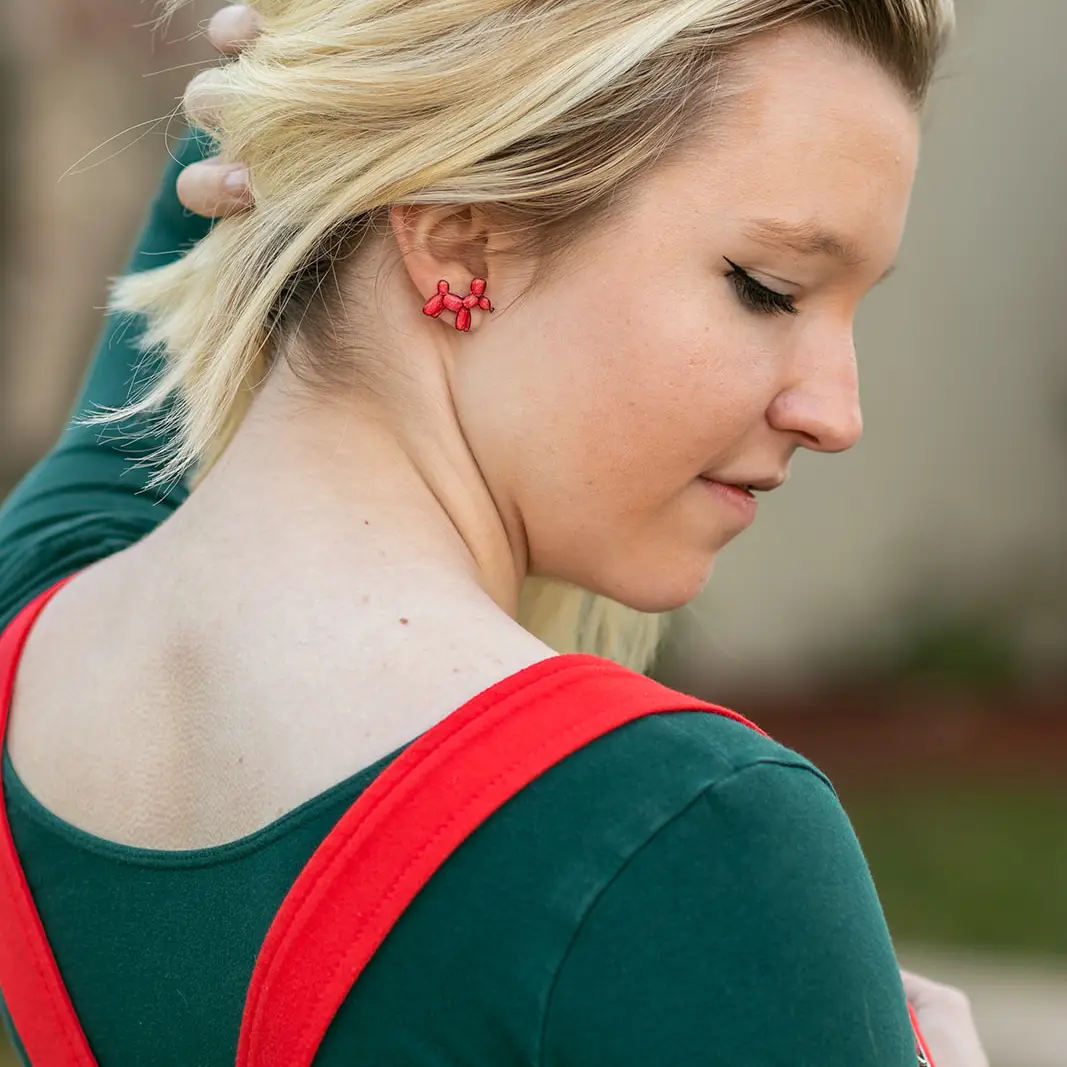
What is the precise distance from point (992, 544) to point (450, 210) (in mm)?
5579

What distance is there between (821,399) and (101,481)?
84 cm

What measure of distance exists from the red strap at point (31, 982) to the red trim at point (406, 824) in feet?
0.89

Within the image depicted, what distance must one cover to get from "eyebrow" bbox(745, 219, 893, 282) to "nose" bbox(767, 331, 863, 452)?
95mm

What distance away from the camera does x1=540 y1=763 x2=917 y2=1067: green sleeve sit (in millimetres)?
907

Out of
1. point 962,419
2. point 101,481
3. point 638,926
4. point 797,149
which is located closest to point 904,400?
point 962,419

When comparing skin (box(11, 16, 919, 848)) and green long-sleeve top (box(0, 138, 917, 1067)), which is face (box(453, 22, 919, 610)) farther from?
green long-sleeve top (box(0, 138, 917, 1067))

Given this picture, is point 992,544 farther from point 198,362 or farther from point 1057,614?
point 198,362

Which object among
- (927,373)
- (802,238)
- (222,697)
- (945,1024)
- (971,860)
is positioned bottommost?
(971,860)

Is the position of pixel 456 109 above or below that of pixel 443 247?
above

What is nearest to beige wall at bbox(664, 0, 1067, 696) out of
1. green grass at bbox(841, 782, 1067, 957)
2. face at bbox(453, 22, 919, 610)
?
green grass at bbox(841, 782, 1067, 957)

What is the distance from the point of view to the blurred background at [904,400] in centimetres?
621

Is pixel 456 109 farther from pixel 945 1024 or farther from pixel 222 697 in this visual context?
pixel 945 1024

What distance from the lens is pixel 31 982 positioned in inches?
47.2

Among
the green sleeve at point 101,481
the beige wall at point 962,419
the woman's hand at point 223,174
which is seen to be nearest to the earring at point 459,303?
the woman's hand at point 223,174
